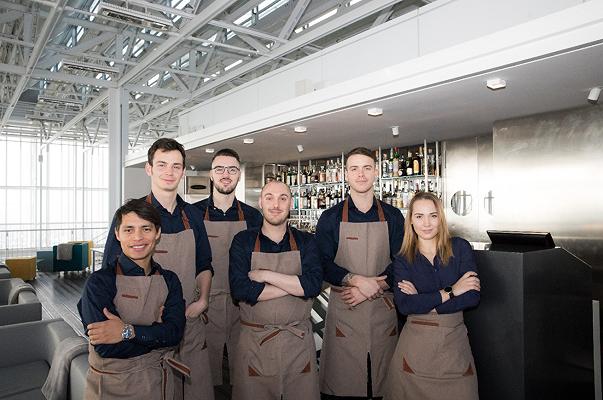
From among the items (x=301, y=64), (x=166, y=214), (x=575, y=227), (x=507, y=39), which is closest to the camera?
(x=166, y=214)

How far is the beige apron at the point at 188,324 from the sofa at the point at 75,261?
8382 mm

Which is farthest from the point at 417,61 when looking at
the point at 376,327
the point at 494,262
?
the point at 376,327

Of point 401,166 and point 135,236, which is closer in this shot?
point 135,236

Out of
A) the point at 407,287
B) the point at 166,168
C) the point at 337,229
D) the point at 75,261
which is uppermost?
the point at 166,168

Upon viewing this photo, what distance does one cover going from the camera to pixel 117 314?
1799 millimetres

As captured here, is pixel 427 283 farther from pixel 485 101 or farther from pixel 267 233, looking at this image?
pixel 485 101

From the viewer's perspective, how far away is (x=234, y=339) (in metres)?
2.77

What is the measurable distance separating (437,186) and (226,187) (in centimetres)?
341

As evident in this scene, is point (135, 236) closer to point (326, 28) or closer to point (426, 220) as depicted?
point (426, 220)

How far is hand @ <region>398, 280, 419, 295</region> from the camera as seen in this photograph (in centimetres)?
194

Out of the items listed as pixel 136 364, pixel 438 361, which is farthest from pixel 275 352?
pixel 438 361

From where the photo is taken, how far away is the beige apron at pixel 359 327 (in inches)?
92.8

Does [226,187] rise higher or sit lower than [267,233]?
higher

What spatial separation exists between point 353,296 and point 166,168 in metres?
1.17
